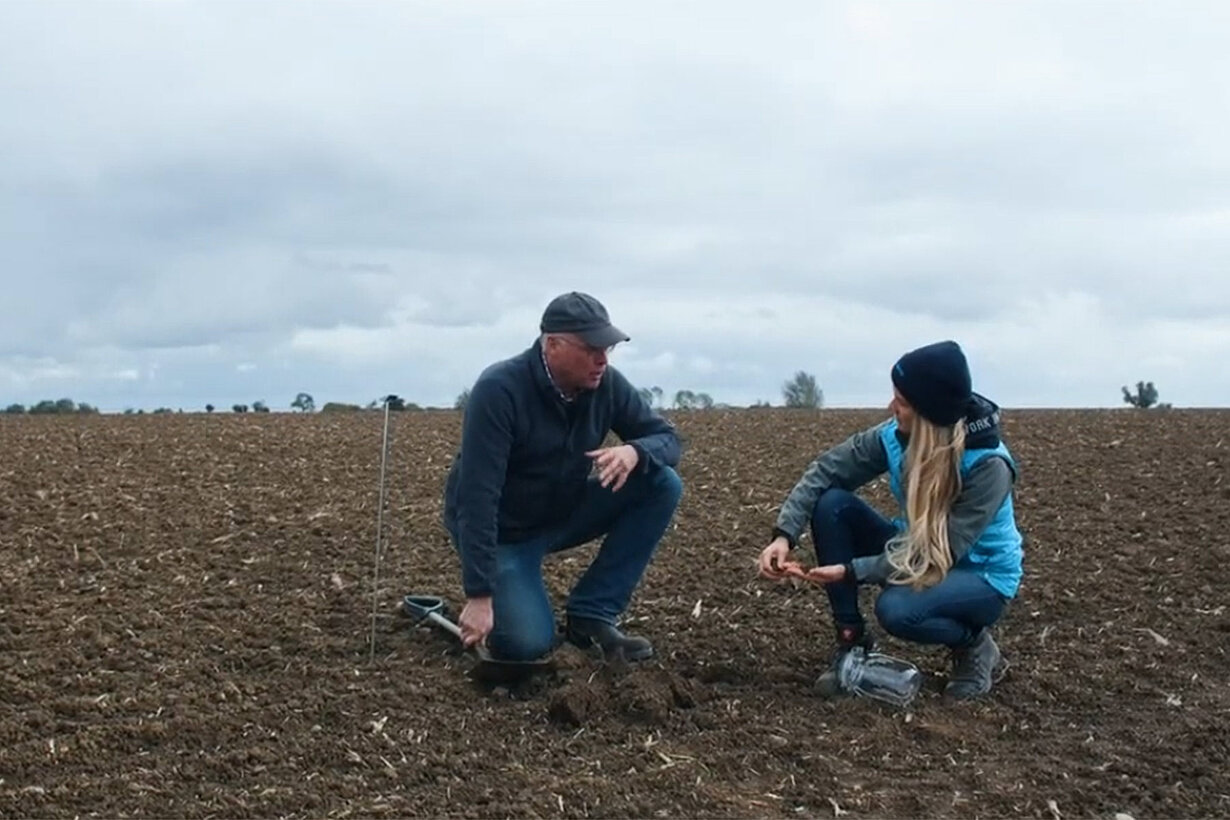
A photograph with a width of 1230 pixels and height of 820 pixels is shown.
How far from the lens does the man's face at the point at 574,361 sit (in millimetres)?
5320

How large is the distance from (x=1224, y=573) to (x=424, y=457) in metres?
5.87

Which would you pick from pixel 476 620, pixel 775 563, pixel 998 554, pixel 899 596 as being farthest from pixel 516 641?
pixel 998 554

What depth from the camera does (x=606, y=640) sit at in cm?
580

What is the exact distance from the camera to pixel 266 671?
218 inches

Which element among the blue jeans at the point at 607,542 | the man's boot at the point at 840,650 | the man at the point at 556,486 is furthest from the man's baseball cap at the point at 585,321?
the man's boot at the point at 840,650

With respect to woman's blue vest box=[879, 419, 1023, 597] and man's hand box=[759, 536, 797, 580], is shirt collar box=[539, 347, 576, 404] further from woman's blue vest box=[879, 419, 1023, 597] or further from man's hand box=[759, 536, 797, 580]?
woman's blue vest box=[879, 419, 1023, 597]

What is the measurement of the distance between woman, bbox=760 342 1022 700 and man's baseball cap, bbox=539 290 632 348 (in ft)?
3.11

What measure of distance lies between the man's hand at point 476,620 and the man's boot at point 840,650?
1224 millimetres

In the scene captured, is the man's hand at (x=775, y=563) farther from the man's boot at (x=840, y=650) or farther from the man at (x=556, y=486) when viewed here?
the man at (x=556, y=486)

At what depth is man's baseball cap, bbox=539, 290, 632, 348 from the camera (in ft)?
17.3

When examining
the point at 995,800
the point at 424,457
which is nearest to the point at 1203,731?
the point at 995,800

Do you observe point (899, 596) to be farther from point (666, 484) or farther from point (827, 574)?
point (666, 484)

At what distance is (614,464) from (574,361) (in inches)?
15.8

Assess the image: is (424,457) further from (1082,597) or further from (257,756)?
(257,756)
